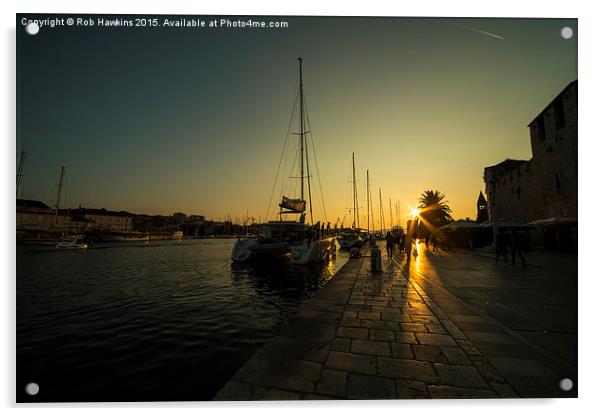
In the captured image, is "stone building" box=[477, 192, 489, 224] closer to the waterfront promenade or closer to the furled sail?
the furled sail

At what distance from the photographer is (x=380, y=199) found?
→ 51.5 metres

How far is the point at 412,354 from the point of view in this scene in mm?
2920

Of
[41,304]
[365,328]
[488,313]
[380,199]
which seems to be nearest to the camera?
[365,328]

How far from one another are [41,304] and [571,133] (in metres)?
21.6

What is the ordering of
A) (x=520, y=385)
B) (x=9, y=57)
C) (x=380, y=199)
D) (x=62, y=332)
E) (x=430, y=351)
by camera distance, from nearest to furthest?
(x=520, y=385) → (x=430, y=351) → (x=9, y=57) → (x=62, y=332) → (x=380, y=199)

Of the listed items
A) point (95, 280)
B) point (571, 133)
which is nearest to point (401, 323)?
point (95, 280)

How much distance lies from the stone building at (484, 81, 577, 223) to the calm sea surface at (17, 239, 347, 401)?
11.6 metres

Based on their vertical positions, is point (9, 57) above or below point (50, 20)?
below

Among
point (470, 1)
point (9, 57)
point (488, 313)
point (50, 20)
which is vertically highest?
point (470, 1)

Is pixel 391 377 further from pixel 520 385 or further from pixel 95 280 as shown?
pixel 95 280

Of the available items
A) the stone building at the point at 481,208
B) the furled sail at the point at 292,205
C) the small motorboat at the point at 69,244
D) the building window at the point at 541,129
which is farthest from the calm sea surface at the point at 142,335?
the small motorboat at the point at 69,244

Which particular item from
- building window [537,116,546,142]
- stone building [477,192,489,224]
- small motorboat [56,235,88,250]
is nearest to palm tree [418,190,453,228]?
stone building [477,192,489,224]

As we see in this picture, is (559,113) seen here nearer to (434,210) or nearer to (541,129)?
(541,129)

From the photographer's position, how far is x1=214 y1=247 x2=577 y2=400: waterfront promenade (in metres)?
2.30
